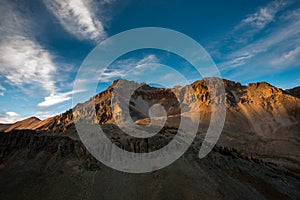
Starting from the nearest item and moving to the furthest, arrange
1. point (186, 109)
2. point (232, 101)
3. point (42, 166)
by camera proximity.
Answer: point (42, 166) → point (232, 101) → point (186, 109)

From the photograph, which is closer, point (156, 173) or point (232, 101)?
point (156, 173)

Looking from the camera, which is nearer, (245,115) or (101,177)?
(101,177)

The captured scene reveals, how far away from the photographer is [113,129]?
142ft

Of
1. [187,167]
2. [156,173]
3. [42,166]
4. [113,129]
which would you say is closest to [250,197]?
[187,167]

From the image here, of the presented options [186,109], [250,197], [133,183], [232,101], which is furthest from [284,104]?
[133,183]

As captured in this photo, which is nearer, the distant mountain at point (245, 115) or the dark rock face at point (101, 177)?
the dark rock face at point (101, 177)

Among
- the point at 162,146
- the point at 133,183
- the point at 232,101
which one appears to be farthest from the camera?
the point at 232,101

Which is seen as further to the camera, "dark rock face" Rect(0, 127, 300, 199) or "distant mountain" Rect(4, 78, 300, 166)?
"distant mountain" Rect(4, 78, 300, 166)

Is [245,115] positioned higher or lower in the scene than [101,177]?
higher

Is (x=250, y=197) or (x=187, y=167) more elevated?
(x=187, y=167)

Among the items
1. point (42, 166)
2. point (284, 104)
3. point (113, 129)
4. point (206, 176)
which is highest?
point (284, 104)

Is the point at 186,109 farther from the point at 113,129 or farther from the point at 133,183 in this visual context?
the point at 133,183

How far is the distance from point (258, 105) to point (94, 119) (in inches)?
4652

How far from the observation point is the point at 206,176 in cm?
3089
